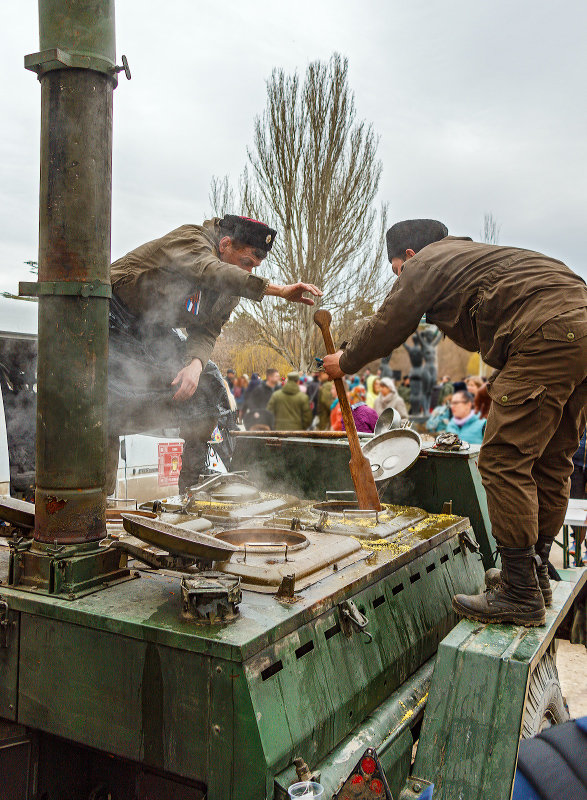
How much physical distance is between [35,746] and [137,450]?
4.68 metres

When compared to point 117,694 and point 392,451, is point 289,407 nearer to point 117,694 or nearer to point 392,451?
point 392,451

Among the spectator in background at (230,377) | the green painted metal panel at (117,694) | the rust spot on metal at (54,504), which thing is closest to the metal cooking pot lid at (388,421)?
the rust spot on metal at (54,504)

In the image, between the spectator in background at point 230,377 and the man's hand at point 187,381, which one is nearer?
the man's hand at point 187,381

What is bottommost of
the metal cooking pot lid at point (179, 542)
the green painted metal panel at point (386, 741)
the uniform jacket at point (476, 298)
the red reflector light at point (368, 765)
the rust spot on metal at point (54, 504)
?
the green painted metal panel at point (386, 741)

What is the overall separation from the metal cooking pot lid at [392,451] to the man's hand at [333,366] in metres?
0.76

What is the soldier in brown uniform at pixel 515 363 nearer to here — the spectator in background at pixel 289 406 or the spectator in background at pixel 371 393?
the spectator in background at pixel 289 406

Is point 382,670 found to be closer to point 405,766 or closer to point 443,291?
point 405,766

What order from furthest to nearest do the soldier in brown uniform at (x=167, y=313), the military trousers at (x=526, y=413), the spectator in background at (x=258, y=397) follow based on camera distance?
the spectator in background at (x=258, y=397)
the soldier in brown uniform at (x=167, y=313)
the military trousers at (x=526, y=413)

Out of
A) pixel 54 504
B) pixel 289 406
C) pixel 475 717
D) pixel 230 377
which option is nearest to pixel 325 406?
pixel 289 406

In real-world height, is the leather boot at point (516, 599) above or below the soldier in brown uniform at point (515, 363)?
below

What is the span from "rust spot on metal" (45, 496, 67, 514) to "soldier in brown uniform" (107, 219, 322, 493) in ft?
4.56

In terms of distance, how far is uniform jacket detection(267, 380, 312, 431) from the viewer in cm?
1238

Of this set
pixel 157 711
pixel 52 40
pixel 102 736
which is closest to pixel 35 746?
pixel 102 736

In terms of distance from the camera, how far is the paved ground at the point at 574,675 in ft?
15.7
